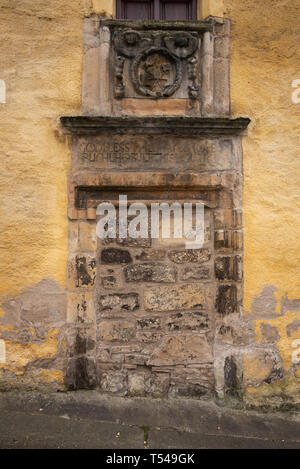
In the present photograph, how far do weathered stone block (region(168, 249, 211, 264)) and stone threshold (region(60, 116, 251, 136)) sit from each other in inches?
41.4

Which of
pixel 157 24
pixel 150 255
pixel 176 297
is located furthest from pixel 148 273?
pixel 157 24

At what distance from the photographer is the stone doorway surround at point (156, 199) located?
8.82ft

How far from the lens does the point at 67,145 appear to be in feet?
8.93

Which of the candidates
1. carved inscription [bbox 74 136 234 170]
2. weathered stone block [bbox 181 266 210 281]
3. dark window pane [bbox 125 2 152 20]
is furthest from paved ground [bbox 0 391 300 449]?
dark window pane [bbox 125 2 152 20]

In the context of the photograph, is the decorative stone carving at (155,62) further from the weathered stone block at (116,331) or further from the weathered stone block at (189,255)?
the weathered stone block at (116,331)

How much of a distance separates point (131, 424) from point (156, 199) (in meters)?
1.83

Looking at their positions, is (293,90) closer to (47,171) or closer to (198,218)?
(198,218)

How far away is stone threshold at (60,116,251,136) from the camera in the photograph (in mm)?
2643

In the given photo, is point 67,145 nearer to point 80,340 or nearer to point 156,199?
point 156,199

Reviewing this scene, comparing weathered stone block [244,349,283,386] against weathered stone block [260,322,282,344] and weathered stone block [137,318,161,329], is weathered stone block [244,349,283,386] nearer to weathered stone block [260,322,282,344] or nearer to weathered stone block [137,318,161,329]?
weathered stone block [260,322,282,344]

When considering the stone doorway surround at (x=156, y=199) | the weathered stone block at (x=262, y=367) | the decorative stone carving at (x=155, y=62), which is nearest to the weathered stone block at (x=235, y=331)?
the stone doorway surround at (x=156, y=199)

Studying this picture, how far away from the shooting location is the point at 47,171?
2701 mm

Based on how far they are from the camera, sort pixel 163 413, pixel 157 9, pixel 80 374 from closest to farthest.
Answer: pixel 163 413 → pixel 80 374 → pixel 157 9

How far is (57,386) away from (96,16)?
330 centimetres
